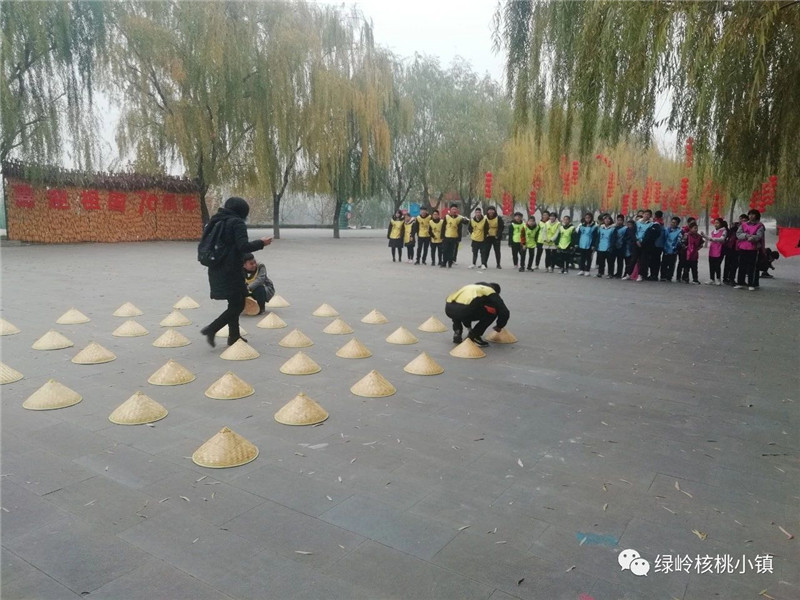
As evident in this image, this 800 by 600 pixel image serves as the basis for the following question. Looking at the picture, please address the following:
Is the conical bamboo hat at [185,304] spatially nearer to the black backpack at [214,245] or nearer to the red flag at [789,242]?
the black backpack at [214,245]

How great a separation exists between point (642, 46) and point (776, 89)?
1.58 meters

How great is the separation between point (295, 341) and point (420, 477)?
3274mm

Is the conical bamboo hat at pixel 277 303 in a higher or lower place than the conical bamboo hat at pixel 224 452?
higher

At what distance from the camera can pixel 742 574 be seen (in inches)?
90.4

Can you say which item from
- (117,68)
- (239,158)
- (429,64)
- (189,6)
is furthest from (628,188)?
(117,68)

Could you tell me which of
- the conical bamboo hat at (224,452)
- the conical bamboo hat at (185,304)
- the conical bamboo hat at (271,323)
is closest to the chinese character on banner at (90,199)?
the conical bamboo hat at (185,304)

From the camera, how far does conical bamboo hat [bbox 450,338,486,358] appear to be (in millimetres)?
5659

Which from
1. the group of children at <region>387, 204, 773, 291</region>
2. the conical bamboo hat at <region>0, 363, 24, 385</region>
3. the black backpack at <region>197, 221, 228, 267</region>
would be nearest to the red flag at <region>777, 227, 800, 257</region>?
the group of children at <region>387, 204, 773, 291</region>

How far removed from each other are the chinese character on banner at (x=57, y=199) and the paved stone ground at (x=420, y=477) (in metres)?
14.4

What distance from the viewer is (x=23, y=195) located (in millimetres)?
17875

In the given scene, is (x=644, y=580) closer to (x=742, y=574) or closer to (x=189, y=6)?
(x=742, y=574)

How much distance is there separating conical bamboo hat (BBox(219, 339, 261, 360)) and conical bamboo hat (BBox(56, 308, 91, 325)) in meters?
2.58

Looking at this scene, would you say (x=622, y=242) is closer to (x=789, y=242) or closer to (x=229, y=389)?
(x=789, y=242)

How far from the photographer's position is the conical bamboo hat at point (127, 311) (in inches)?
294
